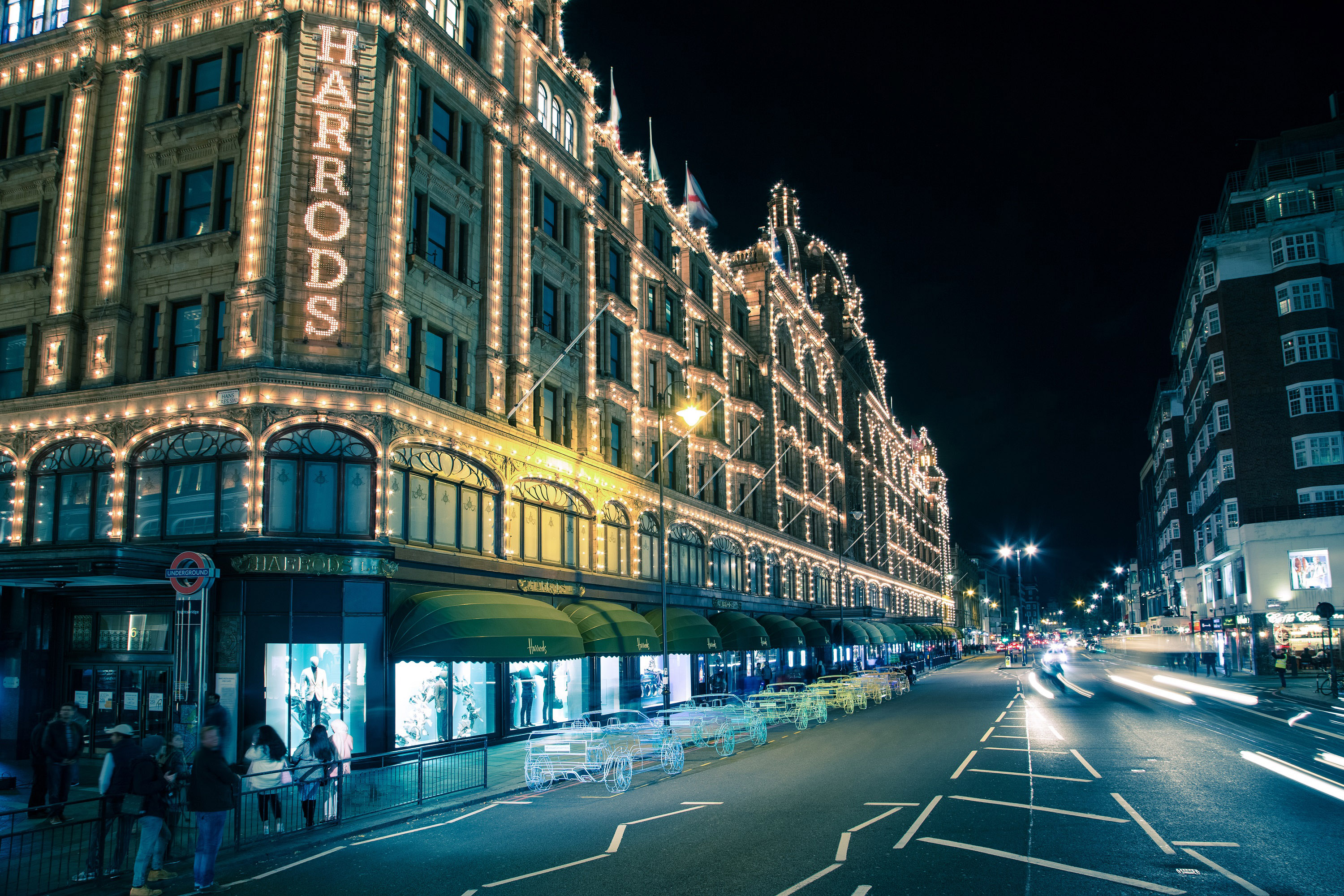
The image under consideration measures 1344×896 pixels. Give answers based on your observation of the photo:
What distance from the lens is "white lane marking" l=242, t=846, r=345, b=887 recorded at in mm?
12258

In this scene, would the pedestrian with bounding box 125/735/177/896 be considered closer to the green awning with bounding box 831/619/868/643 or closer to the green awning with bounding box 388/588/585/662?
the green awning with bounding box 388/588/585/662

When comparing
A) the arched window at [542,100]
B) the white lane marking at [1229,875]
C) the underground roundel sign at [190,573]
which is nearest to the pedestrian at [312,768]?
the underground roundel sign at [190,573]

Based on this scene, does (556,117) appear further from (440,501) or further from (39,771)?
(39,771)

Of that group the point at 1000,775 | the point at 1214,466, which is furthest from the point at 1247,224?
the point at 1000,775

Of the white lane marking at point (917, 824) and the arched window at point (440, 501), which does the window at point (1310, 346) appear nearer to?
the arched window at point (440, 501)

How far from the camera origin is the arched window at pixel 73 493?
24.4 meters

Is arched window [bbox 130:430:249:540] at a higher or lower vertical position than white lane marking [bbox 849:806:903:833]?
higher

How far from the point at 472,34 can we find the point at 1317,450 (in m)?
52.2

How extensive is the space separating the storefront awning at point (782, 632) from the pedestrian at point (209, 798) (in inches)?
1492

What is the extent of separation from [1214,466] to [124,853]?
68677 mm

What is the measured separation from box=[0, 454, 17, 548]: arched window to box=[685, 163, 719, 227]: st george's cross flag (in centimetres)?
2988

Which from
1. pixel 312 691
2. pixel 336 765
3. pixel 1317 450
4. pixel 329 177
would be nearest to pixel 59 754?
pixel 336 765

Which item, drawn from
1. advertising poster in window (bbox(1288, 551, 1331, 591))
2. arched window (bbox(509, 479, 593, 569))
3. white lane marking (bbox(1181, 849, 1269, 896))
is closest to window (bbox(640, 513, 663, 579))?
arched window (bbox(509, 479, 593, 569))

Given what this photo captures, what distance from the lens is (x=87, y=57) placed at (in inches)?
1054
